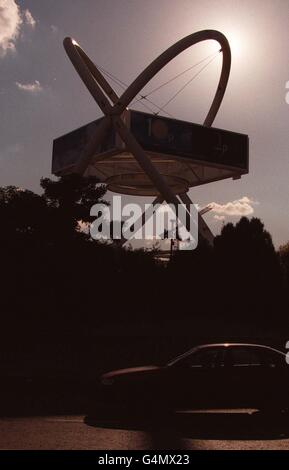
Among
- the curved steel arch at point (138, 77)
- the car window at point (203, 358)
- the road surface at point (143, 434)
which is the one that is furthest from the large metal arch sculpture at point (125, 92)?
the road surface at point (143, 434)

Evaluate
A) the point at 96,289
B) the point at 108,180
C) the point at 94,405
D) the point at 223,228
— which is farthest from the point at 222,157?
the point at 94,405

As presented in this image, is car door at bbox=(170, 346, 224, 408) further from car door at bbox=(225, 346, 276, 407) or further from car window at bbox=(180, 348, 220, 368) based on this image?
car door at bbox=(225, 346, 276, 407)

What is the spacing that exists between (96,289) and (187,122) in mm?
36396

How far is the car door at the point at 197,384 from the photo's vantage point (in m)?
10.8

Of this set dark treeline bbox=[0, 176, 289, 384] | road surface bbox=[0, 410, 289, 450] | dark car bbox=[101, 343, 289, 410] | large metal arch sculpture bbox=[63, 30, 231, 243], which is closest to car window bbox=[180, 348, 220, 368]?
dark car bbox=[101, 343, 289, 410]

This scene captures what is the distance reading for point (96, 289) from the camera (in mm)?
23656

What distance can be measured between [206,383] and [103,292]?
531 inches

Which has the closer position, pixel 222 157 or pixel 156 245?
pixel 156 245

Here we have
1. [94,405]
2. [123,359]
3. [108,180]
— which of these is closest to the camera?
[94,405]

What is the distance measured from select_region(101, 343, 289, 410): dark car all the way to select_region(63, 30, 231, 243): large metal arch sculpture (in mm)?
39935

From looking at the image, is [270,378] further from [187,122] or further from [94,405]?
[187,122]

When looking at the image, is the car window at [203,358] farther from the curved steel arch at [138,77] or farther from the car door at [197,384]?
the curved steel arch at [138,77]

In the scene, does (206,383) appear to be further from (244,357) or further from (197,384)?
(244,357)

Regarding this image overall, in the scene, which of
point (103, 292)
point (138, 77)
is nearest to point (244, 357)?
point (103, 292)
